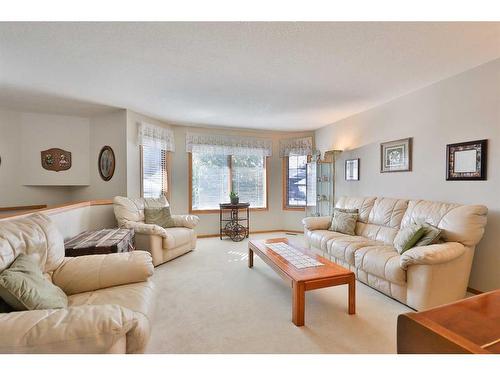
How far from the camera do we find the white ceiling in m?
1.82

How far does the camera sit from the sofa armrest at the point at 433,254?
200cm

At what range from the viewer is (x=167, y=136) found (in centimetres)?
467

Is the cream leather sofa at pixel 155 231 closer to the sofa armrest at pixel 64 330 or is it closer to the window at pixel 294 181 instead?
the sofa armrest at pixel 64 330

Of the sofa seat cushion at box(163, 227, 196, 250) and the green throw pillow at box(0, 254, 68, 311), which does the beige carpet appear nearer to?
the sofa seat cushion at box(163, 227, 196, 250)

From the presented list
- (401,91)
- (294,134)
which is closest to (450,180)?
(401,91)

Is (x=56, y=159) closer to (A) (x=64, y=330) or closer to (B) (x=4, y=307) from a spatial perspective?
(B) (x=4, y=307)

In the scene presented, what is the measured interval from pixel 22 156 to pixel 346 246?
17.6 ft

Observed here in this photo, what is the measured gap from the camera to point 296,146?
5430 mm

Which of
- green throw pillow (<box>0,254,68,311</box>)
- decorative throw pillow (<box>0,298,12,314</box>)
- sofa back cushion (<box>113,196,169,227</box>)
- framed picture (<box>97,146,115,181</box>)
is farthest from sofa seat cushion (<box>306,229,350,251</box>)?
framed picture (<box>97,146,115,181</box>)

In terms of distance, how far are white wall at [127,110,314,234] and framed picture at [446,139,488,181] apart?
3.05 m

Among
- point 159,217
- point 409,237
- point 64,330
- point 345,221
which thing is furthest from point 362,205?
point 64,330

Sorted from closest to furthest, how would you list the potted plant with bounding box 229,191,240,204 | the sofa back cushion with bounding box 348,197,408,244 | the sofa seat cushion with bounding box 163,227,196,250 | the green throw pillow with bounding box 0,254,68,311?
the green throw pillow with bounding box 0,254,68,311 < the sofa back cushion with bounding box 348,197,408,244 < the sofa seat cushion with bounding box 163,227,196,250 < the potted plant with bounding box 229,191,240,204

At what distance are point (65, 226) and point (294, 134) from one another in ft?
15.1
